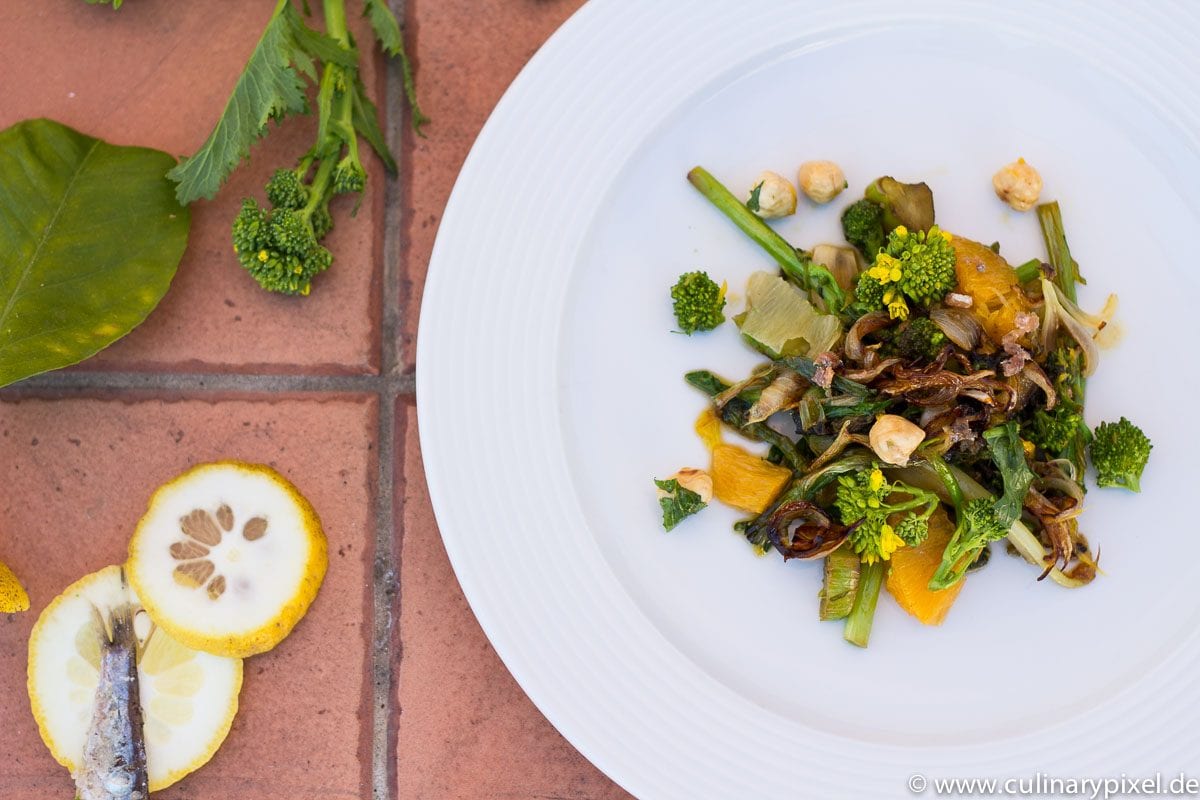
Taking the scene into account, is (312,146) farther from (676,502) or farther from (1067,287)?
(1067,287)

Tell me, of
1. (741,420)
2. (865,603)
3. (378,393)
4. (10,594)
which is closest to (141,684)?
(10,594)

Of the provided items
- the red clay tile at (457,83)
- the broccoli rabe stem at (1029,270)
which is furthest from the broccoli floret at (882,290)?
the red clay tile at (457,83)

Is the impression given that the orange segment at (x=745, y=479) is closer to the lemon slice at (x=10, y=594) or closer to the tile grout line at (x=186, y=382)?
the tile grout line at (x=186, y=382)

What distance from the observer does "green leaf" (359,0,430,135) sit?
55.2 inches

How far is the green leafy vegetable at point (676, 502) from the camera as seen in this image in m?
1.33

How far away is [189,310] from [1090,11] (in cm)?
148

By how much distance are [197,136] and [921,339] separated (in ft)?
3.90

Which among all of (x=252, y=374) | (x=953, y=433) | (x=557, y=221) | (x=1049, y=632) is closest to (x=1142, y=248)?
(x=953, y=433)

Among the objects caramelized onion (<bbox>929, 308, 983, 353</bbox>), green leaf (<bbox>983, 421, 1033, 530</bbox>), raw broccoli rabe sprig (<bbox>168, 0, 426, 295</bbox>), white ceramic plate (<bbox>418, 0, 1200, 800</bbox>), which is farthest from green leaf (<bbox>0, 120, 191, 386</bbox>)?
green leaf (<bbox>983, 421, 1033, 530</bbox>)

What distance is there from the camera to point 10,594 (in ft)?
4.57

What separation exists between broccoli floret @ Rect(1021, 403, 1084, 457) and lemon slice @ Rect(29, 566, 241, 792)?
4.15ft

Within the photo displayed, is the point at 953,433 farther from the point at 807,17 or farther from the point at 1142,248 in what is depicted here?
the point at 807,17

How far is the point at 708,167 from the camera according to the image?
55.8 inches

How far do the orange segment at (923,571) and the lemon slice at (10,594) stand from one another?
133 centimetres
